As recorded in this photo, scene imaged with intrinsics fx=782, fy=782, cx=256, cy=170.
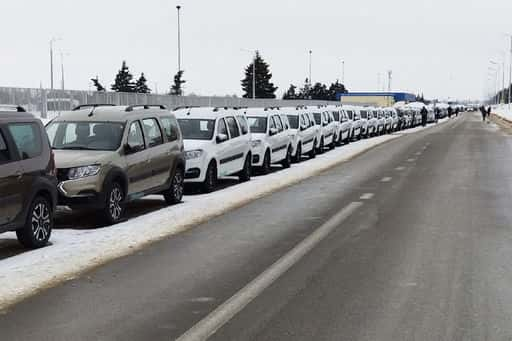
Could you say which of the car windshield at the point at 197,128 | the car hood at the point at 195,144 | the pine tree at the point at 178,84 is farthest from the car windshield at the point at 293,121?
the pine tree at the point at 178,84

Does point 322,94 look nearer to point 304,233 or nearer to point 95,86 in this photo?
point 95,86

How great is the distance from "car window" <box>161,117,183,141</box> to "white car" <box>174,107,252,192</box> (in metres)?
1.60

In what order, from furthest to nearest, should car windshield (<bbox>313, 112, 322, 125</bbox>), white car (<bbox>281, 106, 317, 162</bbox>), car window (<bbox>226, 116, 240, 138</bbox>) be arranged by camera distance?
car windshield (<bbox>313, 112, 322, 125</bbox>) → white car (<bbox>281, 106, 317, 162</bbox>) → car window (<bbox>226, 116, 240, 138</bbox>)

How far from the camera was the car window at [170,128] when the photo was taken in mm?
14047

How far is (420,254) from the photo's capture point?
9016 millimetres

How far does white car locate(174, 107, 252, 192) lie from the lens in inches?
634

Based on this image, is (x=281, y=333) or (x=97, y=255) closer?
(x=281, y=333)

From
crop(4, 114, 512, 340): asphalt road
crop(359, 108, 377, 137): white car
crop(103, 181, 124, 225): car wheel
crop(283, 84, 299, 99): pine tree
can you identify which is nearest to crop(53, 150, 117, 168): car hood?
crop(103, 181, 124, 225): car wheel

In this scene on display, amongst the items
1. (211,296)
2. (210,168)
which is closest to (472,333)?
(211,296)

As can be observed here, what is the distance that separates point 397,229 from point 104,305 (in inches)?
207

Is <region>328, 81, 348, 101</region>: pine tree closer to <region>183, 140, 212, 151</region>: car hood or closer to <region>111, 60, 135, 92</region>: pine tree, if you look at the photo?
<region>111, 60, 135, 92</region>: pine tree

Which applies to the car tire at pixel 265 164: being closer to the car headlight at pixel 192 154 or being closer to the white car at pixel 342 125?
the car headlight at pixel 192 154

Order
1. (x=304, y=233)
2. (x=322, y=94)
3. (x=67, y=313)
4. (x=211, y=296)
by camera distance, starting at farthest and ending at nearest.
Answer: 1. (x=322, y=94)
2. (x=304, y=233)
3. (x=211, y=296)
4. (x=67, y=313)

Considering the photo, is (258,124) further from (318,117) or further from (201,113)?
(318,117)
